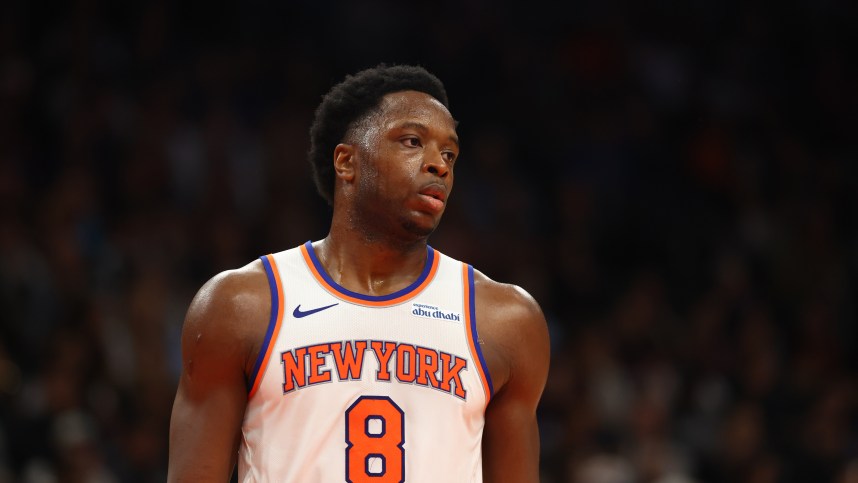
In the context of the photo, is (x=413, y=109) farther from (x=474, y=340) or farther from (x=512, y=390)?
(x=512, y=390)

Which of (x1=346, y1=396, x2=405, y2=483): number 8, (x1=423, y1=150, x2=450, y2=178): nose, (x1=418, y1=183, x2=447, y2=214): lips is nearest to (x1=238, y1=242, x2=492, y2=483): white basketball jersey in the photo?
(x1=346, y1=396, x2=405, y2=483): number 8

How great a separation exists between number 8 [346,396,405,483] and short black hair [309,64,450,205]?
0.83 meters

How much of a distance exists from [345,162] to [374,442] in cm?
89

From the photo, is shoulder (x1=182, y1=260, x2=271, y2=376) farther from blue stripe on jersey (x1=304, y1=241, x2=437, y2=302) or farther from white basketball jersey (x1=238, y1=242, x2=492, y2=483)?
blue stripe on jersey (x1=304, y1=241, x2=437, y2=302)

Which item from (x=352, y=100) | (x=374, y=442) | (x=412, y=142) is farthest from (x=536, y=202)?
(x=374, y=442)

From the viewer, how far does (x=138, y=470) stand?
770 cm

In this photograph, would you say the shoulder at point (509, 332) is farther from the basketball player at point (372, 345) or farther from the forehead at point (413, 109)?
the forehead at point (413, 109)

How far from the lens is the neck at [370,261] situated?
3775mm

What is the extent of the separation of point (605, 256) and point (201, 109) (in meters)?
3.54

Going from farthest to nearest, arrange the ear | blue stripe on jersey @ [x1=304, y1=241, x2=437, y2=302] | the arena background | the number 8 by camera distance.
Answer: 1. the arena background
2. the ear
3. blue stripe on jersey @ [x1=304, y1=241, x2=437, y2=302]
4. the number 8

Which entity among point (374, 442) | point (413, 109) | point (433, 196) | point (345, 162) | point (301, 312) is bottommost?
point (374, 442)

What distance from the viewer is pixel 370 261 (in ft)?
12.5

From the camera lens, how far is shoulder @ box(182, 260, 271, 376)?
3518 mm

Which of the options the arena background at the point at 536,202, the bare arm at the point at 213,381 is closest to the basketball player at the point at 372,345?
the bare arm at the point at 213,381
